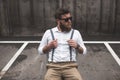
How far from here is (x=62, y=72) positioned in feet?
13.7

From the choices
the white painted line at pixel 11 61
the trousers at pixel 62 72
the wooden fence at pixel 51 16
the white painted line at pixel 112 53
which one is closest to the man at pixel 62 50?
the trousers at pixel 62 72

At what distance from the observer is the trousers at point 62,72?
13.6ft

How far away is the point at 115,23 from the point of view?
10.8 m

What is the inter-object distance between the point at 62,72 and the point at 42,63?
3614 millimetres

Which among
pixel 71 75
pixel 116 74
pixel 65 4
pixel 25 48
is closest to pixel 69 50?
pixel 71 75

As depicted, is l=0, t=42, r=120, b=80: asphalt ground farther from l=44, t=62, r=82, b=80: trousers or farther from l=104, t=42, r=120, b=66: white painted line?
l=44, t=62, r=82, b=80: trousers

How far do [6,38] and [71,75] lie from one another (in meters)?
6.89

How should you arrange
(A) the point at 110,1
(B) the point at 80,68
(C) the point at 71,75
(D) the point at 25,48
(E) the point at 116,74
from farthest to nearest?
(A) the point at 110,1 < (D) the point at 25,48 < (B) the point at 80,68 < (E) the point at 116,74 < (C) the point at 71,75

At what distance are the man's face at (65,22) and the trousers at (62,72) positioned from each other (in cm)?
54

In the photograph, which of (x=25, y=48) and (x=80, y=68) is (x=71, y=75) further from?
(x=25, y=48)

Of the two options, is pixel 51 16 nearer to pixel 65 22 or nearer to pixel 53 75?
pixel 65 22

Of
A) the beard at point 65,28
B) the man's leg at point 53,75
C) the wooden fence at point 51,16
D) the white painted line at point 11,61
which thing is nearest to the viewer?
the man's leg at point 53,75

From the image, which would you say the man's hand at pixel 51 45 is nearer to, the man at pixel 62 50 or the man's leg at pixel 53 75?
the man at pixel 62 50

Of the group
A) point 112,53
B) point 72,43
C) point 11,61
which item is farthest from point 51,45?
point 112,53
